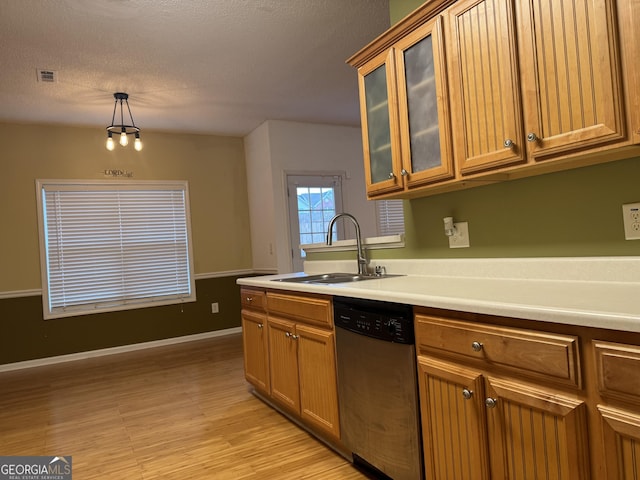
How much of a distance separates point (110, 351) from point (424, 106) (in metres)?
4.49

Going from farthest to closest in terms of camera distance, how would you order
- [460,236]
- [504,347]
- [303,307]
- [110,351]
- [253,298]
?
[110,351] < [253,298] < [303,307] < [460,236] < [504,347]

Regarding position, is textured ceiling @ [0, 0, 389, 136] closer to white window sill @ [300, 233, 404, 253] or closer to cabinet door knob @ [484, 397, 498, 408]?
white window sill @ [300, 233, 404, 253]

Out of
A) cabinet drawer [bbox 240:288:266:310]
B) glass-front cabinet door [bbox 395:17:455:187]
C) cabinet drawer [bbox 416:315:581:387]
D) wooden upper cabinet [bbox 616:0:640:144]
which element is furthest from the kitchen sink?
wooden upper cabinet [bbox 616:0:640:144]

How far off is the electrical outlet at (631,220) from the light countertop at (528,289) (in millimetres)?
84

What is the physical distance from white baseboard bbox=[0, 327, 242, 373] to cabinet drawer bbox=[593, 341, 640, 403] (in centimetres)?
494

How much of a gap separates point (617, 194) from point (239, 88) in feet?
10.9

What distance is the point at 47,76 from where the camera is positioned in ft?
11.3

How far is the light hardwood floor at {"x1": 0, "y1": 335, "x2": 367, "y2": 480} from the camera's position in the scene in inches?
86.0

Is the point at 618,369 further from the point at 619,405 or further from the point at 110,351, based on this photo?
the point at 110,351

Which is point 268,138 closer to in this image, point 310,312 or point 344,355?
point 310,312

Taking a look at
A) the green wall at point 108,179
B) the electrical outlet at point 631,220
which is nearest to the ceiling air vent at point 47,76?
the green wall at point 108,179

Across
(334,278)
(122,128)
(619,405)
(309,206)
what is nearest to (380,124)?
(334,278)

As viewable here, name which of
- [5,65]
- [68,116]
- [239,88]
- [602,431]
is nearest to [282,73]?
[239,88]

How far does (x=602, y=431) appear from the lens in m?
1.06
